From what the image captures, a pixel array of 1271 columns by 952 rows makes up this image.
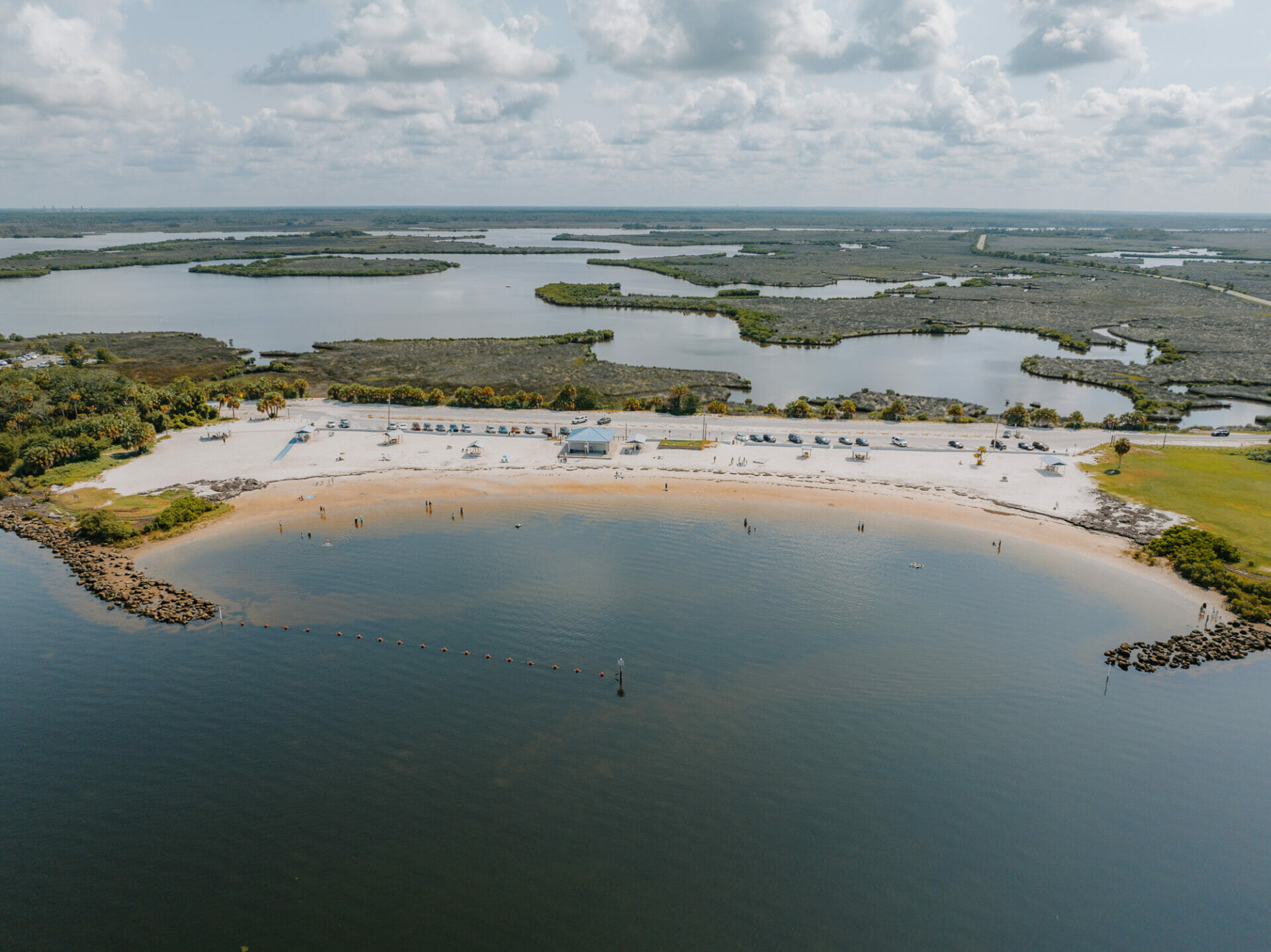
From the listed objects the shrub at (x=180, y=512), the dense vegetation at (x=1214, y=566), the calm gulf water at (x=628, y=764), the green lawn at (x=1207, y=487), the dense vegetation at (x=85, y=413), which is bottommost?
the calm gulf water at (x=628, y=764)

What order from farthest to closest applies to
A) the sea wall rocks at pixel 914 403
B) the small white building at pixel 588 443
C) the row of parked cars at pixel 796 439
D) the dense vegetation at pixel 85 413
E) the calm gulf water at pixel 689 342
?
the calm gulf water at pixel 689 342, the sea wall rocks at pixel 914 403, the row of parked cars at pixel 796 439, the small white building at pixel 588 443, the dense vegetation at pixel 85 413

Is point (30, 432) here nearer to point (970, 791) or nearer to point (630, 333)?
point (970, 791)

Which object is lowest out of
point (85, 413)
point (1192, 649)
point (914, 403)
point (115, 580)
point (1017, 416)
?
point (1192, 649)

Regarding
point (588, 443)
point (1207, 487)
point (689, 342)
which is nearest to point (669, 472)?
point (588, 443)

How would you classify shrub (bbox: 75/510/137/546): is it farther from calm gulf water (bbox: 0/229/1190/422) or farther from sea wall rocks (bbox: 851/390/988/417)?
sea wall rocks (bbox: 851/390/988/417)

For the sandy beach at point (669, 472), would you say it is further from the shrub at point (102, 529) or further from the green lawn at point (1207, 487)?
the shrub at point (102, 529)

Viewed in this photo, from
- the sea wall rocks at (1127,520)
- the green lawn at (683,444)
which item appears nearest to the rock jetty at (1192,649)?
the sea wall rocks at (1127,520)

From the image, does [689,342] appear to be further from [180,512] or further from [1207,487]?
[180,512]
